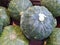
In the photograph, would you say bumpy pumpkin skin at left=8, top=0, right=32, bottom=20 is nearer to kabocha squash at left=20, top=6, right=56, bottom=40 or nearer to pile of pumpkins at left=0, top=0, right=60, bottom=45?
pile of pumpkins at left=0, top=0, right=60, bottom=45

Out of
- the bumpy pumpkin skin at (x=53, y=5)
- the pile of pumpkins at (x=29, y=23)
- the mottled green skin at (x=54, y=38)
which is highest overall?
the bumpy pumpkin skin at (x=53, y=5)

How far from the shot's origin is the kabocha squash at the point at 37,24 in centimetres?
97

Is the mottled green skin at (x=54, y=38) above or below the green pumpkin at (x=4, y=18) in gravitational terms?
below

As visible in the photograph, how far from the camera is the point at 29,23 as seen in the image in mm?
975

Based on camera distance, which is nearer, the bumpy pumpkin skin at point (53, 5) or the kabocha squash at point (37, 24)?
the kabocha squash at point (37, 24)

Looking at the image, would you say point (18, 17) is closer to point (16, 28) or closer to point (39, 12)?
point (16, 28)

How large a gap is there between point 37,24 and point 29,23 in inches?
1.9

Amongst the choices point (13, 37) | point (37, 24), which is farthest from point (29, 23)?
point (13, 37)

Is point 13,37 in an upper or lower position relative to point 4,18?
lower

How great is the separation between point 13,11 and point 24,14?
14 cm

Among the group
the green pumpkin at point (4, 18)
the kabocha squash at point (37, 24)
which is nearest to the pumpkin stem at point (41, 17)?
the kabocha squash at point (37, 24)

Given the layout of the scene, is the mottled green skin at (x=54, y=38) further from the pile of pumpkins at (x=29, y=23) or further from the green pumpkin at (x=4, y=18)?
the green pumpkin at (x=4, y=18)

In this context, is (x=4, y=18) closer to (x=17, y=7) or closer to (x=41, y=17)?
(x=17, y=7)

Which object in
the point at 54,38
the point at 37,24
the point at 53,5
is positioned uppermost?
the point at 53,5
